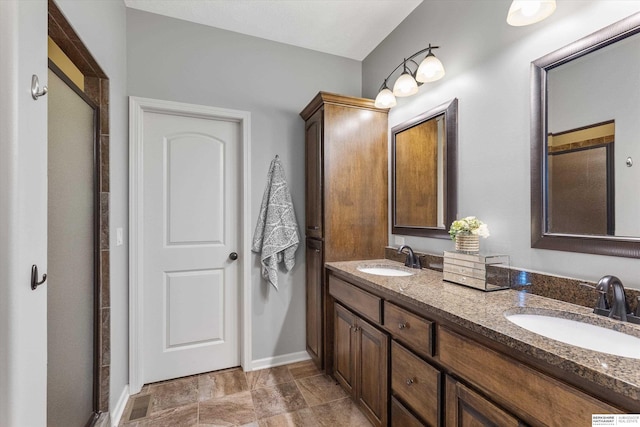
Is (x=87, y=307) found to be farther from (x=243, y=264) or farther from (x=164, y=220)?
(x=243, y=264)

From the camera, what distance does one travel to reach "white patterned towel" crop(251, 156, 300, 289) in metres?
2.39

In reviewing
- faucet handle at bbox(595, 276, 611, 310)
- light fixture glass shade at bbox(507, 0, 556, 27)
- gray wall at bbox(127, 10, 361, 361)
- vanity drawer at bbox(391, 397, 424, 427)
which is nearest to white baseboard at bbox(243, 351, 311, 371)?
gray wall at bbox(127, 10, 361, 361)

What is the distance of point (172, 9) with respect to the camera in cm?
216

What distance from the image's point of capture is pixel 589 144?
121 centimetres

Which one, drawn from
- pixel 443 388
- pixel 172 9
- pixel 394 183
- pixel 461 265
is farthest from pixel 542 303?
pixel 172 9

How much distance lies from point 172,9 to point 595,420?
9.80ft

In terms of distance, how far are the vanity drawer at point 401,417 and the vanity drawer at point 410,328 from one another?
298 millimetres

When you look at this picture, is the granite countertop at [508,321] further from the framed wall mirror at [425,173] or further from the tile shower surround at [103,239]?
the tile shower surround at [103,239]

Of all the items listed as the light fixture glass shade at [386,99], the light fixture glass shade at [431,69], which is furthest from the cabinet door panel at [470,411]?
the light fixture glass shade at [386,99]

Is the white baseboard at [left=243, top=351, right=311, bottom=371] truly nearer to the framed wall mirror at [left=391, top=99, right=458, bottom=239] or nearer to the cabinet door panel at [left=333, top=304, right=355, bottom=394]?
the cabinet door panel at [left=333, top=304, right=355, bottom=394]

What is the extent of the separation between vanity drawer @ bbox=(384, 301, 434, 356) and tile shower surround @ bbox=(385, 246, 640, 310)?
537 millimetres

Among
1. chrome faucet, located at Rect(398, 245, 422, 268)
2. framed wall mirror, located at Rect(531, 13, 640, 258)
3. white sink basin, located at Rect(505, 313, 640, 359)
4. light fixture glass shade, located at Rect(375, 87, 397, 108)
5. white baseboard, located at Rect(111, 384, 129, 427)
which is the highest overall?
light fixture glass shade, located at Rect(375, 87, 397, 108)

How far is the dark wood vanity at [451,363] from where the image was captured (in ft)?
2.44

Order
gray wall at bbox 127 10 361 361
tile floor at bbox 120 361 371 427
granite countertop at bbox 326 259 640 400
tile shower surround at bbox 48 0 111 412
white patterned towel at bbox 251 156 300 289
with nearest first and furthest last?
1. granite countertop at bbox 326 259 640 400
2. tile shower surround at bbox 48 0 111 412
3. tile floor at bbox 120 361 371 427
4. gray wall at bbox 127 10 361 361
5. white patterned towel at bbox 251 156 300 289
